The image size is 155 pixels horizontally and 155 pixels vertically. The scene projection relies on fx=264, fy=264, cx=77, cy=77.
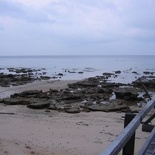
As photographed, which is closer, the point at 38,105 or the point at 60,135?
the point at 60,135

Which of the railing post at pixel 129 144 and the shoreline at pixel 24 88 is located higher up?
the railing post at pixel 129 144

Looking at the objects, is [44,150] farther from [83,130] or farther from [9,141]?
[83,130]

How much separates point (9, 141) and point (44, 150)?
4.51 feet

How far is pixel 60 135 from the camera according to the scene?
9.57m

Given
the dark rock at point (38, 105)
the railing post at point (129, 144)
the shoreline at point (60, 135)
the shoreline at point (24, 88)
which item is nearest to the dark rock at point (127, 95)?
the dark rock at point (38, 105)

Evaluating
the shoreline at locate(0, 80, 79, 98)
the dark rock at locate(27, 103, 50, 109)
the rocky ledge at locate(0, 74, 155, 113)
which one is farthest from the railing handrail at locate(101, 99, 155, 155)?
the shoreline at locate(0, 80, 79, 98)

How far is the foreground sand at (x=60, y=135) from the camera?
7.78 metres

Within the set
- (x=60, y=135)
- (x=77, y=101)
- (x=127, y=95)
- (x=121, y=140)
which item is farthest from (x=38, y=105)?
(x=121, y=140)

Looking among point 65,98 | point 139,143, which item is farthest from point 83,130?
point 65,98

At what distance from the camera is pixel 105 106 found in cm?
1681

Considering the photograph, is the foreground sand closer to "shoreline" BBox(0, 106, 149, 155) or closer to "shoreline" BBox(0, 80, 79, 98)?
"shoreline" BBox(0, 106, 149, 155)

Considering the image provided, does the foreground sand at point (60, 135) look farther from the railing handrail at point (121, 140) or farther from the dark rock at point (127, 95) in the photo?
the dark rock at point (127, 95)

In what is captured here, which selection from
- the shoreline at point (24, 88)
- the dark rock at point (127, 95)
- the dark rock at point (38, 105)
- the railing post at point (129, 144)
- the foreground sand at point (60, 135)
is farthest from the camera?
the shoreline at point (24, 88)

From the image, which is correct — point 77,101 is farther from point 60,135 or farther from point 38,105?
point 60,135
